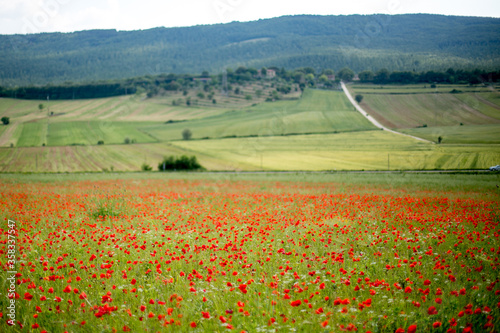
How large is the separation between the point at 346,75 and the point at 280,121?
55.9 meters

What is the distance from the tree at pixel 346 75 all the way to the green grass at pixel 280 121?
18.1 m

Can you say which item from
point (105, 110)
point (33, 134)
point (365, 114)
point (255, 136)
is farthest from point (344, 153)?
point (105, 110)

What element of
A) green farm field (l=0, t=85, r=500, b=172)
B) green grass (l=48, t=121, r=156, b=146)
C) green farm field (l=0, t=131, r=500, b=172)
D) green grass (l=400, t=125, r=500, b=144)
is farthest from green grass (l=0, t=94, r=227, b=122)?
green grass (l=400, t=125, r=500, b=144)

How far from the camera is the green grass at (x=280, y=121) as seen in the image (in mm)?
86875

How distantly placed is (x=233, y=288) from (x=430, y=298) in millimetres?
3185

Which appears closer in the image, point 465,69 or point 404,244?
point 404,244

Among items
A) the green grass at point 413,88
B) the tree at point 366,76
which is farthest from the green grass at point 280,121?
the tree at point 366,76

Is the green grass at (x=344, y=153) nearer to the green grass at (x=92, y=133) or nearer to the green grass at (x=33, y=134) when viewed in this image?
the green grass at (x=92, y=133)

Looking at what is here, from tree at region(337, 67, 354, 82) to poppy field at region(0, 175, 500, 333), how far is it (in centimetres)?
12877

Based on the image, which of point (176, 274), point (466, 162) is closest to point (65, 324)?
point (176, 274)

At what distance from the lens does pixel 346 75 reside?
134 meters

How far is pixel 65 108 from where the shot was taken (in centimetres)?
11419

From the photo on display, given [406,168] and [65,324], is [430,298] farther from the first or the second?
[406,168]

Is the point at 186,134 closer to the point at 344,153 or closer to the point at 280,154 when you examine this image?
the point at 280,154
